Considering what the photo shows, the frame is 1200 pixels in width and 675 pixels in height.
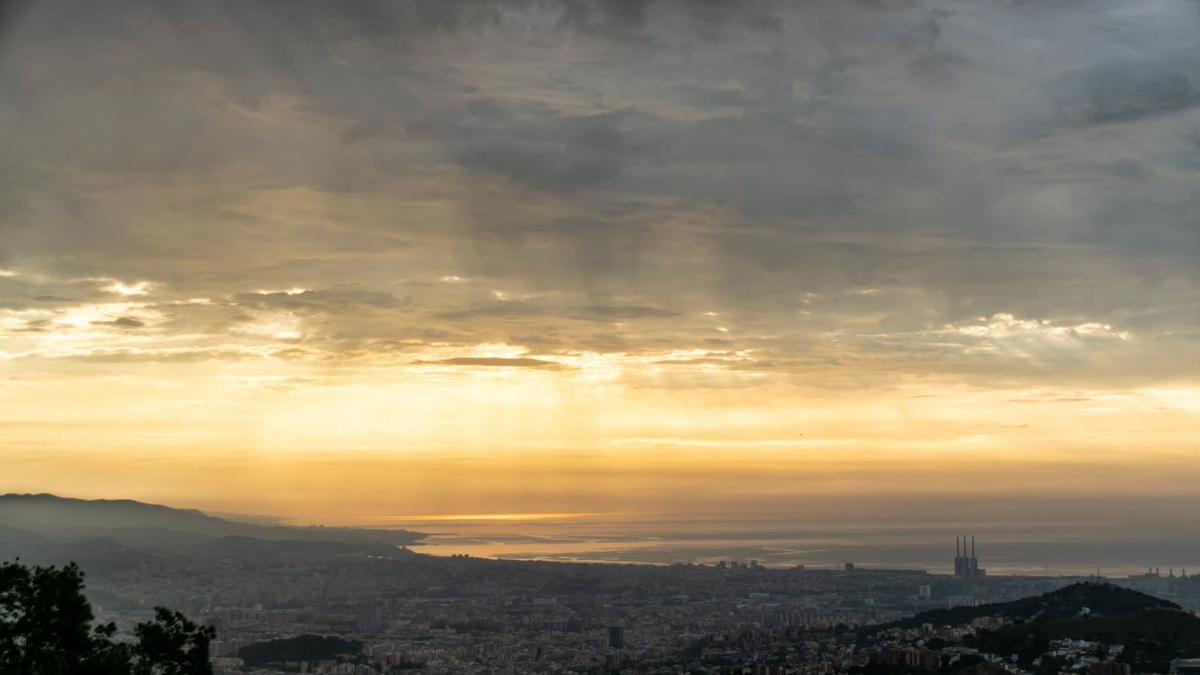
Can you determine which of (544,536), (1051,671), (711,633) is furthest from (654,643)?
(544,536)

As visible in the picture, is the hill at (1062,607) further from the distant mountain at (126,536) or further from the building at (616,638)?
the distant mountain at (126,536)

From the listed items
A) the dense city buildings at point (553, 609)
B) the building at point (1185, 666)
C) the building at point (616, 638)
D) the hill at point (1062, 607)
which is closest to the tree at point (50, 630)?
the dense city buildings at point (553, 609)

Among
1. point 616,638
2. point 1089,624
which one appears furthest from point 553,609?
point 1089,624

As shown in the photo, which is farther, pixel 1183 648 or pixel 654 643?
pixel 654 643

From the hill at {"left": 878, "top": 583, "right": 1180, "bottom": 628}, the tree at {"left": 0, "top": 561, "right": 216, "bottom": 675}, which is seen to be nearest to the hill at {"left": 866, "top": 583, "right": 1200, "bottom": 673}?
the hill at {"left": 878, "top": 583, "right": 1180, "bottom": 628}

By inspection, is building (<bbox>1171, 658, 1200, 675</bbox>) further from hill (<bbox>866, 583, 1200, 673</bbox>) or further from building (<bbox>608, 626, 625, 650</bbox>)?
building (<bbox>608, 626, 625, 650</bbox>)

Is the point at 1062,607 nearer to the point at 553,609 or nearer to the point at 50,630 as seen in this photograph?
the point at 553,609

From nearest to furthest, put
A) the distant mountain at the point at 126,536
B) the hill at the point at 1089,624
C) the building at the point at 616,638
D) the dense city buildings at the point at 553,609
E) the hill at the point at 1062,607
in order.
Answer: the hill at the point at 1089,624 < the dense city buildings at the point at 553,609 < the hill at the point at 1062,607 < the building at the point at 616,638 < the distant mountain at the point at 126,536

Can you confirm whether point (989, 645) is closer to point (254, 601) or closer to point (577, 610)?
point (577, 610)
